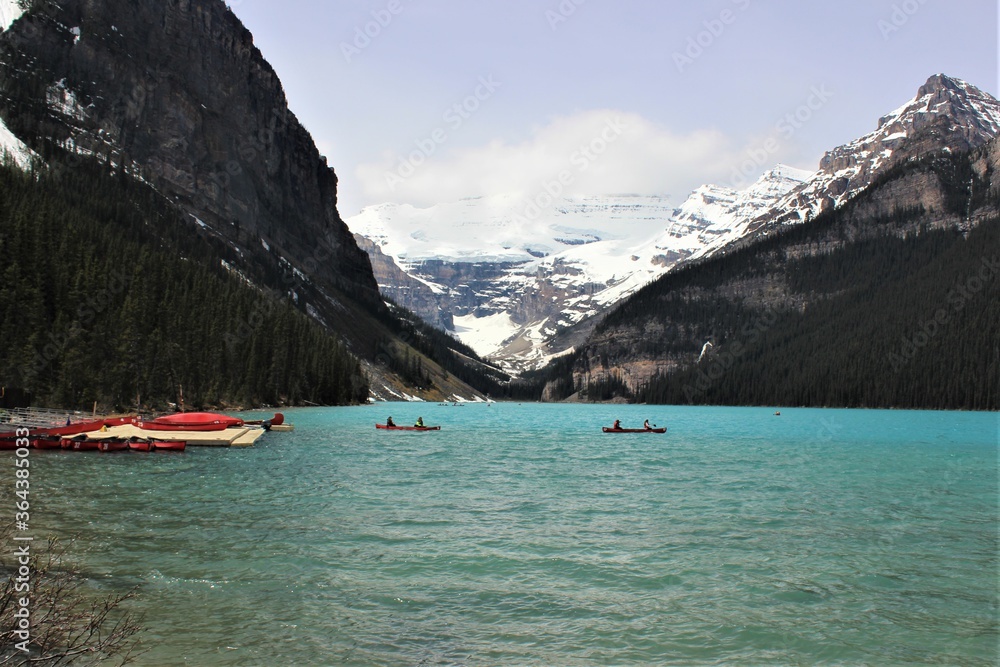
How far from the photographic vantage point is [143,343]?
10400 cm

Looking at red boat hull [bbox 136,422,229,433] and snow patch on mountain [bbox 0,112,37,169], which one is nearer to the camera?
red boat hull [bbox 136,422,229,433]

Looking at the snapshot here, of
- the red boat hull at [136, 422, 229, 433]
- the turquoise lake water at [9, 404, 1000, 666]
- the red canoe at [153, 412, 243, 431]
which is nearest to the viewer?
the turquoise lake water at [9, 404, 1000, 666]

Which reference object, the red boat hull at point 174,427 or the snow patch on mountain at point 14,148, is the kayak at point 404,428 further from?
the snow patch on mountain at point 14,148

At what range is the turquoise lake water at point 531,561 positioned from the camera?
18.4 meters

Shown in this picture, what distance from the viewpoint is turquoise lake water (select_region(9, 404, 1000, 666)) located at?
1841 cm

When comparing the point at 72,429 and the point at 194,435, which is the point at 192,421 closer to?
the point at 194,435

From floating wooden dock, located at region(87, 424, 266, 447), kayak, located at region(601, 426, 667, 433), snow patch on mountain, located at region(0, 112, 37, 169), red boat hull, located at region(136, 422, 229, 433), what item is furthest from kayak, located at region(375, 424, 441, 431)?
snow patch on mountain, located at region(0, 112, 37, 169)

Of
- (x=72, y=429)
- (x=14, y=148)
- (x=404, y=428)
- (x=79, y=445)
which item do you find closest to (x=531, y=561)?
(x=79, y=445)

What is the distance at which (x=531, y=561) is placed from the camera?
86.0 feet

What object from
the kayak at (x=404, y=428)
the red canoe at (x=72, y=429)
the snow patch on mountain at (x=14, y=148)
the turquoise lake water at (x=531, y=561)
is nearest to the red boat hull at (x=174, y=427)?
the red canoe at (x=72, y=429)

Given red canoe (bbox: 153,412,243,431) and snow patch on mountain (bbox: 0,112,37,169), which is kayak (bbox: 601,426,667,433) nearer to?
red canoe (bbox: 153,412,243,431)

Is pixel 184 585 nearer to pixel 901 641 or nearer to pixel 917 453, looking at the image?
pixel 901 641

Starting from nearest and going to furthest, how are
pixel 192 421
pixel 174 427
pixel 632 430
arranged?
pixel 174 427 → pixel 192 421 → pixel 632 430

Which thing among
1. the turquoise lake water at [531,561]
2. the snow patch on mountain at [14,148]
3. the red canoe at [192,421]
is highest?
the snow patch on mountain at [14,148]
